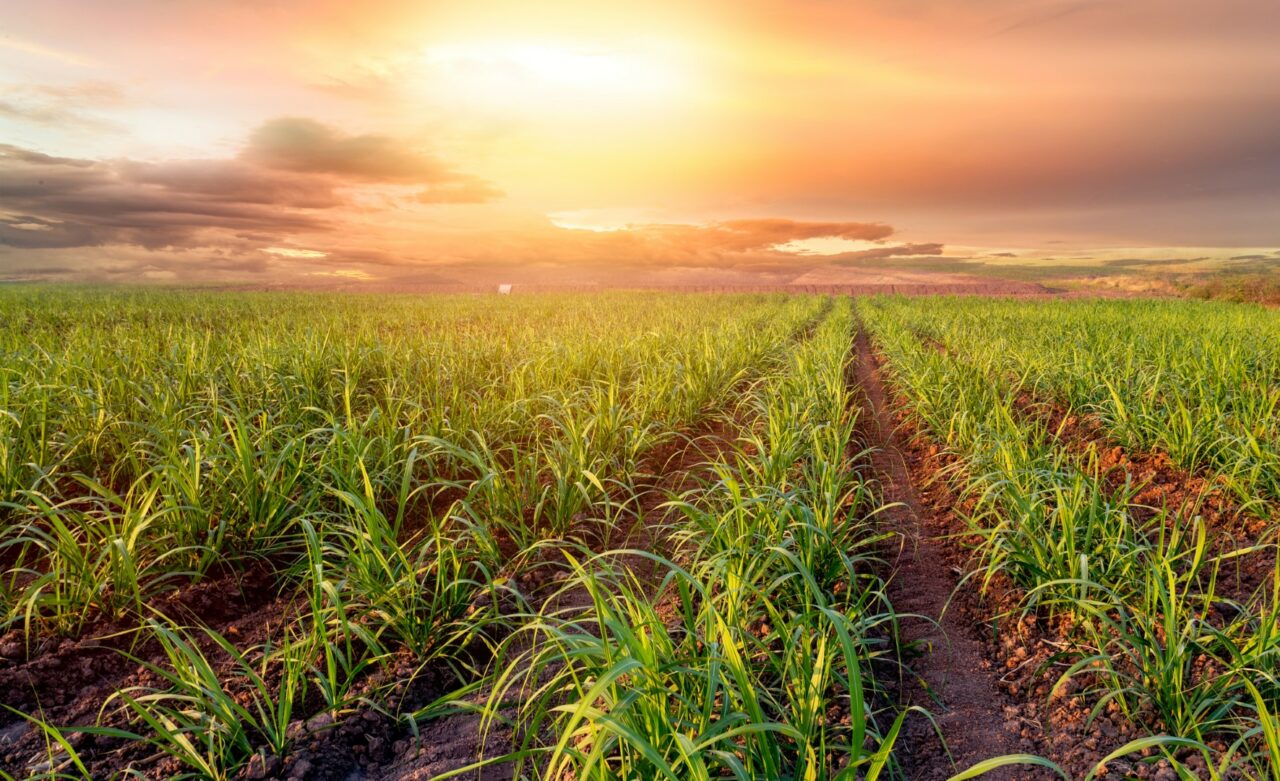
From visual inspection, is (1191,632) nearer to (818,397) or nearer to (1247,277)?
(818,397)

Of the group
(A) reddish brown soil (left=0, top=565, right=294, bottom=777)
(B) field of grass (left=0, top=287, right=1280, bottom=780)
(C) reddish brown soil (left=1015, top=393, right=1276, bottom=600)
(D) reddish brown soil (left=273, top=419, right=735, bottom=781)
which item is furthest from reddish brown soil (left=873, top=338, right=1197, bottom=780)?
(A) reddish brown soil (left=0, top=565, right=294, bottom=777)

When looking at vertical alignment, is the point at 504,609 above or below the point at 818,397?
below

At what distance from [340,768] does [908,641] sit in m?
2.43

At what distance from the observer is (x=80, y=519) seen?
343 cm

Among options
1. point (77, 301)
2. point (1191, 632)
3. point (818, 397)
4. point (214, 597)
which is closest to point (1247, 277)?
point (818, 397)

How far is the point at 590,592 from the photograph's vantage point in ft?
7.48

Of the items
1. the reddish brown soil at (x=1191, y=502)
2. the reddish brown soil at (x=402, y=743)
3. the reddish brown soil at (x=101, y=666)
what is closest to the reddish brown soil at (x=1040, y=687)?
the reddish brown soil at (x=1191, y=502)

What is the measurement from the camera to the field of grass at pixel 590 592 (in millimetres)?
2129

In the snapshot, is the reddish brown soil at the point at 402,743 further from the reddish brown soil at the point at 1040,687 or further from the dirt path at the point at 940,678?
the reddish brown soil at the point at 1040,687

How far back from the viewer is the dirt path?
89.8 inches

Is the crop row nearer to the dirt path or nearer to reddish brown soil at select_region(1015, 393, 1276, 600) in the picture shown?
reddish brown soil at select_region(1015, 393, 1276, 600)

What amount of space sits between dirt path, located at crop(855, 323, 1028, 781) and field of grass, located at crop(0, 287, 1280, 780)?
2 cm

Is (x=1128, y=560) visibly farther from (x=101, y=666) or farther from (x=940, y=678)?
(x=101, y=666)

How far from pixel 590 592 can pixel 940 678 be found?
1.60 meters
